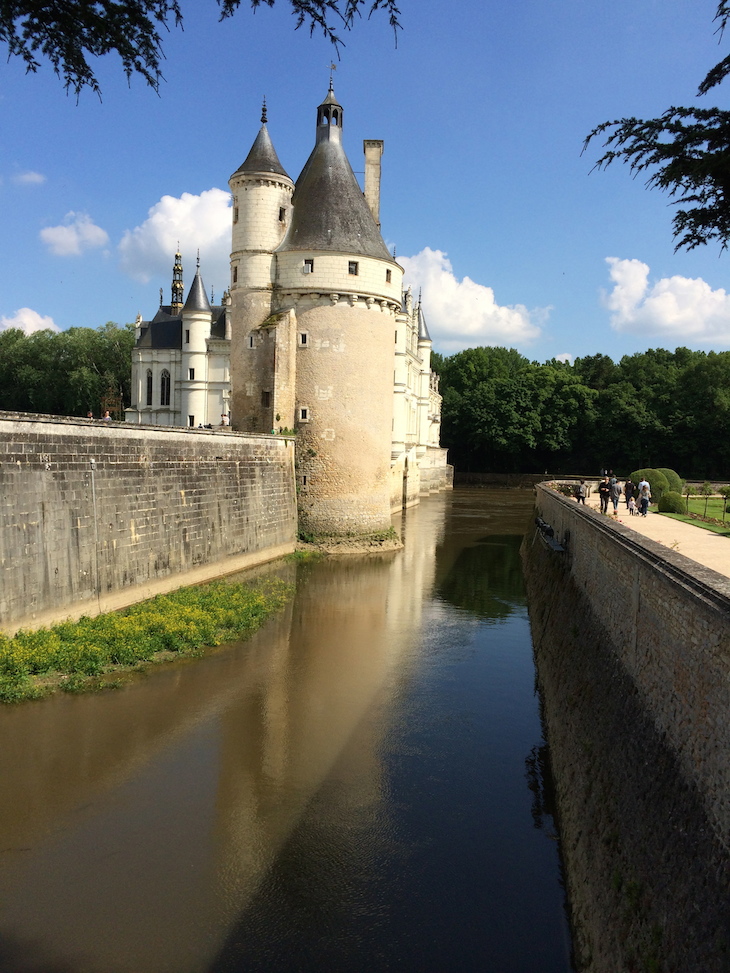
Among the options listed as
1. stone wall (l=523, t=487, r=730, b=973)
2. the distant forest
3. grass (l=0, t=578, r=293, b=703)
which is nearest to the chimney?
grass (l=0, t=578, r=293, b=703)

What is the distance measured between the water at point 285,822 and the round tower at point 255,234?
15.2m

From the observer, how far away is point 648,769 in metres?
6.41

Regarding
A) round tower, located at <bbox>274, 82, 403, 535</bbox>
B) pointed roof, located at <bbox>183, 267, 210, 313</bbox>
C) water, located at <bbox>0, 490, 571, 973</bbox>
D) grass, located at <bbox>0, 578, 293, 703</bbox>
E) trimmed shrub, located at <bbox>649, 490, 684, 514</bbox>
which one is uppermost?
pointed roof, located at <bbox>183, 267, 210, 313</bbox>

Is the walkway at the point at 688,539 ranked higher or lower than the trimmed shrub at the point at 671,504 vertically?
lower

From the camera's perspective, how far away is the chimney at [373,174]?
36312 millimetres

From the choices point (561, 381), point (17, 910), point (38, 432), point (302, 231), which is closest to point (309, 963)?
point (17, 910)

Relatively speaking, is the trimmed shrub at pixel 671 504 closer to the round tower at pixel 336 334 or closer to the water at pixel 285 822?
the round tower at pixel 336 334

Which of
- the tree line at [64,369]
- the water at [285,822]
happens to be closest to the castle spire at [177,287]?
the tree line at [64,369]

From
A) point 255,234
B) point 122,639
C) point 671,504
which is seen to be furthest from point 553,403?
point 122,639

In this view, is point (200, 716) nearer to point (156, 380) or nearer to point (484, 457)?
point (156, 380)

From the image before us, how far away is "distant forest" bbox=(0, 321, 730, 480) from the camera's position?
63.2 metres

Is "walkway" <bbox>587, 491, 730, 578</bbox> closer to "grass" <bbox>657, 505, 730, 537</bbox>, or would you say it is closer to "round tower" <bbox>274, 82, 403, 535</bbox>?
"grass" <bbox>657, 505, 730, 537</bbox>

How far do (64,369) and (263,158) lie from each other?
52873 mm

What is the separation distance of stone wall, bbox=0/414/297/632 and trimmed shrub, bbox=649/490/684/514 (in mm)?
14103
